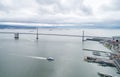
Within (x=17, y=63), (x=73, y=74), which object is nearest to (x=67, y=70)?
(x=73, y=74)

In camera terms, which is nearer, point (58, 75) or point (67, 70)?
→ point (58, 75)

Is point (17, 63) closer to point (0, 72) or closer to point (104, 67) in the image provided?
point (0, 72)

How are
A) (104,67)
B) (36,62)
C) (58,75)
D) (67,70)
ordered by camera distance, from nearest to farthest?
(58,75)
(67,70)
(104,67)
(36,62)

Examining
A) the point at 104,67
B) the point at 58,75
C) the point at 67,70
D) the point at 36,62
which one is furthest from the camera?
the point at 36,62

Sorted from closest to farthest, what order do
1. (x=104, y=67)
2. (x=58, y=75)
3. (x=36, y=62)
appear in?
(x=58, y=75)
(x=104, y=67)
(x=36, y=62)

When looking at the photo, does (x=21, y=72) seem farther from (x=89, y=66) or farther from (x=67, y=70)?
(x=89, y=66)

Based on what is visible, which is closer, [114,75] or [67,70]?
[114,75]

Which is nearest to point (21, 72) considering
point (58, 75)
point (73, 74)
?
point (58, 75)

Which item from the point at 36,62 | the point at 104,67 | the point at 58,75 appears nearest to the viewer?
the point at 58,75

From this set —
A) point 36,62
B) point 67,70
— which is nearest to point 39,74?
point 67,70
